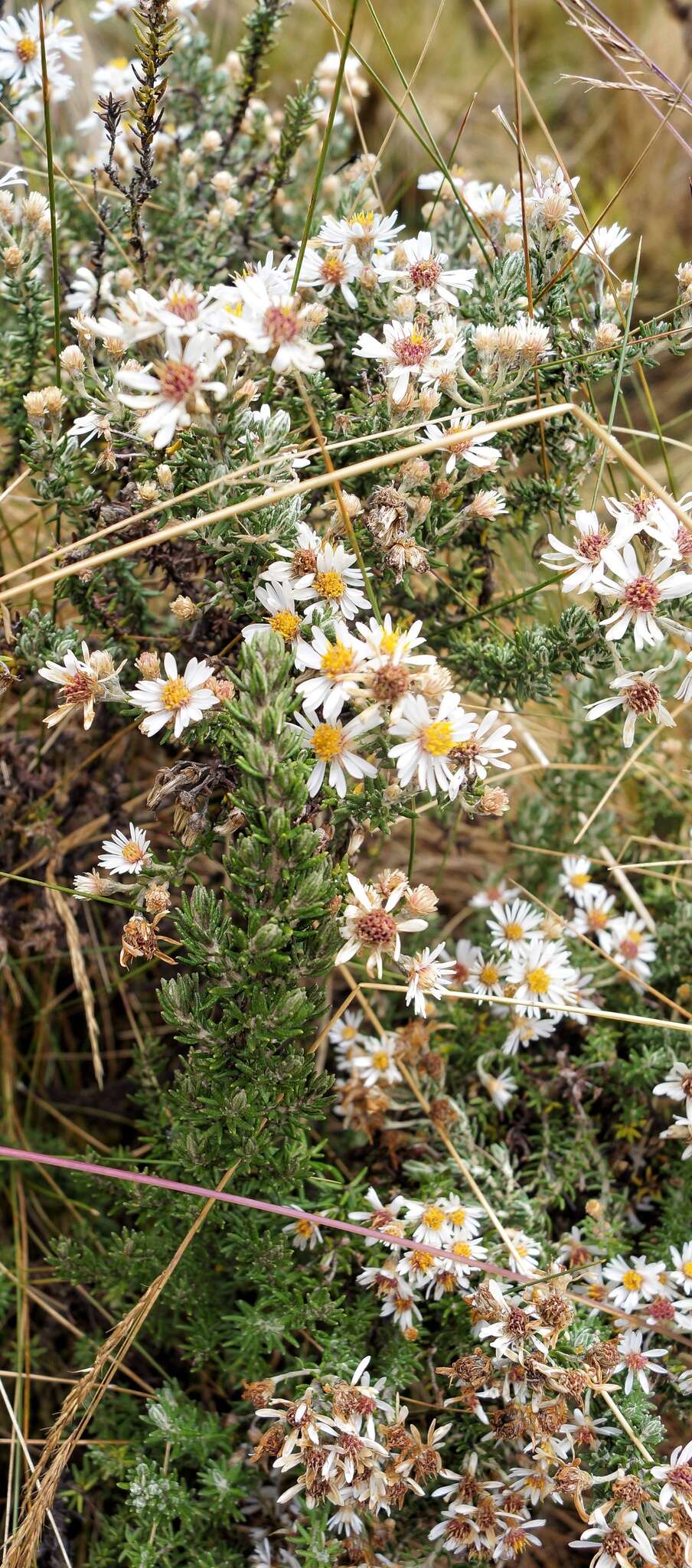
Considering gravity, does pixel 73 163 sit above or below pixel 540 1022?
above

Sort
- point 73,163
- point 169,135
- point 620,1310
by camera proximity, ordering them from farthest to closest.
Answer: point 73,163
point 169,135
point 620,1310

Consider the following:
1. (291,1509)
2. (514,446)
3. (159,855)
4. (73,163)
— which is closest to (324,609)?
(514,446)

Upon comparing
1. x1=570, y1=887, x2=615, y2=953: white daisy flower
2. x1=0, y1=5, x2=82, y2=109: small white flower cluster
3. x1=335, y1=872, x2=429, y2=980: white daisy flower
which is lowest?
x1=570, y1=887, x2=615, y2=953: white daisy flower

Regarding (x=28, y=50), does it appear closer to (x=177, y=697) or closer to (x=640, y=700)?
(x=177, y=697)

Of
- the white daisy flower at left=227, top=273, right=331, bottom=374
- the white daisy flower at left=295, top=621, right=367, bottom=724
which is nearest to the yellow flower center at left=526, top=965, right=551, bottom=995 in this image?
the white daisy flower at left=295, top=621, right=367, bottom=724

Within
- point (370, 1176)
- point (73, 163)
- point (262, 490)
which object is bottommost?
point (370, 1176)

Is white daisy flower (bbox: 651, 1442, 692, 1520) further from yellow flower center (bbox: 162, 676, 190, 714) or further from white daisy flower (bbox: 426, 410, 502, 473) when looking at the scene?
white daisy flower (bbox: 426, 410, 502, 473)

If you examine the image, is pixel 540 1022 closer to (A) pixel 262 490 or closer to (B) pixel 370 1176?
(B) pixel 370 1176
